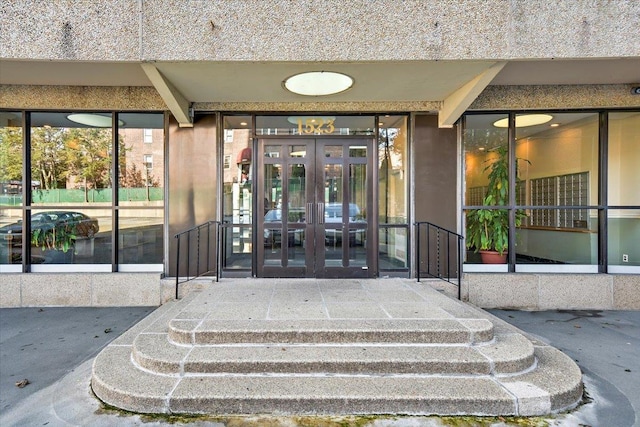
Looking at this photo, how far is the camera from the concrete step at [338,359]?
9.64 feet

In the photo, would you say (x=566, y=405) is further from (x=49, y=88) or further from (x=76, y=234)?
(x=49, y=88)

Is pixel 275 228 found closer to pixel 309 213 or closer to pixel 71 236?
pixel 309 213

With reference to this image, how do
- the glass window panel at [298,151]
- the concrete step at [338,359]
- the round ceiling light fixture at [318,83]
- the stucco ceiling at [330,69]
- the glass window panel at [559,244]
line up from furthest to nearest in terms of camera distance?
1. the glass window panel at [559,244]
2. the glass window panel at [298,151]
3. the round ceiling light fixture at [318,83]
4. the stucco ceiling at [330,69]
5. the concrete step at [338,359]

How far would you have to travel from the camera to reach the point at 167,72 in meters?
4.21

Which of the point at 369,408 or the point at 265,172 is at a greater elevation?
the point at 265,172

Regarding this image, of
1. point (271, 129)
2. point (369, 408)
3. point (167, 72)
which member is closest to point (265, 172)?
point (271, 129)

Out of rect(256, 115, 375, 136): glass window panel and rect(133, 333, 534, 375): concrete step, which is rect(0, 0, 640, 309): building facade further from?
rect(133, 333, 534, 375): concrete step

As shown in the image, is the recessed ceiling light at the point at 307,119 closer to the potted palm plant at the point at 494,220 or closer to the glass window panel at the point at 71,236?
the potted palm plant at the point at 494,220

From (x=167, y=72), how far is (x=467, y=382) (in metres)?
4.75

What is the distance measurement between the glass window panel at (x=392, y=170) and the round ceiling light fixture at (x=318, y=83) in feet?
4.14

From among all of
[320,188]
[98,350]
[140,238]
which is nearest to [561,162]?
[320,188]

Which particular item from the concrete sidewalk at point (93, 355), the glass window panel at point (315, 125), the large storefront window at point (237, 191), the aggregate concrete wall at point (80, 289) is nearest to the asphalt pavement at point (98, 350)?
the concrete sidewalk at point (93, 355)

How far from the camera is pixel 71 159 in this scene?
225 inches

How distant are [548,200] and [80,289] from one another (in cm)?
804
